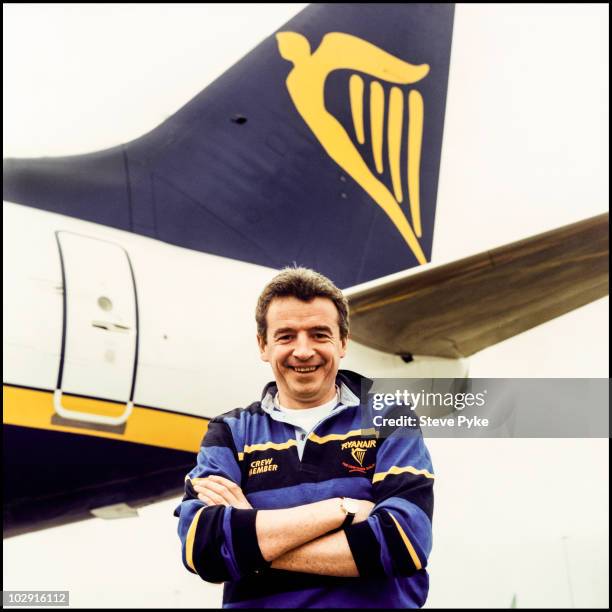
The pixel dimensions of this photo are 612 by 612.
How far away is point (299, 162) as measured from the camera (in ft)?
Result: 10.4

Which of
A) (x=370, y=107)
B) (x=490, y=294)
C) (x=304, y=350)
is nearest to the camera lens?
(x=304, y=350)

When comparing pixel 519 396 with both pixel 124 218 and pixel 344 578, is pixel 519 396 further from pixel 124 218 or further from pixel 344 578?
pixel 124 218

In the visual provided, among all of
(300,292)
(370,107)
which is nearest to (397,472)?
(300,292)

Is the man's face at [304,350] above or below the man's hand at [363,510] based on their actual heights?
above

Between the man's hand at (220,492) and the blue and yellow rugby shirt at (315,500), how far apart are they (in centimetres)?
2

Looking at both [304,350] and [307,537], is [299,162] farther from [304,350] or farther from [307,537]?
[307,537]

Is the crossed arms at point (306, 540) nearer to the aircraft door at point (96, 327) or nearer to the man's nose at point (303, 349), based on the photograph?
the man's nose at point (303, 349)

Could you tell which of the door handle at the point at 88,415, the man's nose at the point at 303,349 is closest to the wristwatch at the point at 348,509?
the man's nose at the point at 303,349

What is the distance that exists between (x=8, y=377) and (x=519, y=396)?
1.51 meters

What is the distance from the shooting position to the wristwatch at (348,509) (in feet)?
3.83

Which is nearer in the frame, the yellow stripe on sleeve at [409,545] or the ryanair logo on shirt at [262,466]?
the yellow stripe on sleeve at [409,545]

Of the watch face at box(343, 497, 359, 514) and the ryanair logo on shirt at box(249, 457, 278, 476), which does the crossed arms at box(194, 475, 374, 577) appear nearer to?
the watch face at box(343, 497, 359, 514)

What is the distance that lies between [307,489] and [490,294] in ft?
4.88

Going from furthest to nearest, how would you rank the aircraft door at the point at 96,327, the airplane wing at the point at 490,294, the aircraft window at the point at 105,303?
the airplane wing at the point at 490,294 < the aircraft window at the point at 105,303 < the aircraft door at the point at 96,327
